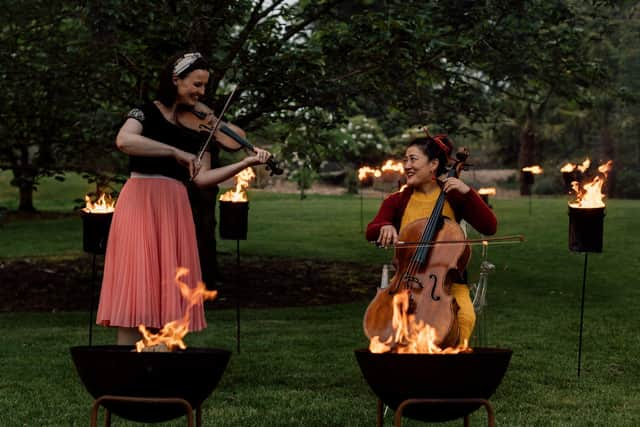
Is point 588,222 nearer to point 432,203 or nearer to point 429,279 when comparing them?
point 432,203

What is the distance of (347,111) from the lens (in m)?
12.5

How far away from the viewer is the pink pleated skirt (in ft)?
15.9

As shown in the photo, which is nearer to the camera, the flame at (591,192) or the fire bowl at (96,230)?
the flame at (591,192)

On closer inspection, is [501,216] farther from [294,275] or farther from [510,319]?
[510,319]

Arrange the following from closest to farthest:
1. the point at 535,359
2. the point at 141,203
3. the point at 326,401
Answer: the point at 141,203 → the point at 326,401 → the point at 535,359

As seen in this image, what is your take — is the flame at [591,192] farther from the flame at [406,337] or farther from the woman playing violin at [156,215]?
the woman playing violin at [156,215]

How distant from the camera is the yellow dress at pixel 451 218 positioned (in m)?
5.12

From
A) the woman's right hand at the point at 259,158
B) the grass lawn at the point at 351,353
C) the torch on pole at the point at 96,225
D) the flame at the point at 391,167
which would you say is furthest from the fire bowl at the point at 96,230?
the flame at the point at 391,167

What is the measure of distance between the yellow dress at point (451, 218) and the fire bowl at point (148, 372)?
1665mm

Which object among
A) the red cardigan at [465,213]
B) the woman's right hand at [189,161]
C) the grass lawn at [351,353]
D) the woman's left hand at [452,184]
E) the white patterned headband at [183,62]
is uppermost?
the white patterned headband at [183,62]

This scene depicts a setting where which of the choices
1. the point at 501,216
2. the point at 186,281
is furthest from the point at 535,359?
the point at 501,216

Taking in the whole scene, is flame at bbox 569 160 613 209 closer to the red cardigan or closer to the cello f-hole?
the red cardigan

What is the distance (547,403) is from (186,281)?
3055 millimetres

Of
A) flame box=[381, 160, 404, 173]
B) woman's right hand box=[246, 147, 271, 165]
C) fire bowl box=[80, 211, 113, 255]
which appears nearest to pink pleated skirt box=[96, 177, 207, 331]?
woman's right hand box=[246, 147, 271, 165]
